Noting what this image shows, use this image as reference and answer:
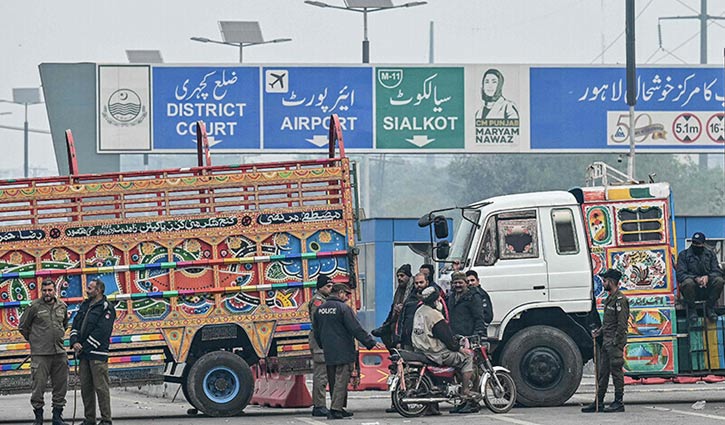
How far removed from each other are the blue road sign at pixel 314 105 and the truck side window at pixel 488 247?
57.7ft

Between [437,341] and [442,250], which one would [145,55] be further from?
[437,341]

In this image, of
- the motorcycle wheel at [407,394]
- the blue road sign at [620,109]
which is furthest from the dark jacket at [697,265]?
the blue road sign at [620,109]

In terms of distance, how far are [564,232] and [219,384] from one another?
16.3 feet

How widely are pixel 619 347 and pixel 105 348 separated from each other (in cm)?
630

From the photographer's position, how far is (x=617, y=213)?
64.5ft

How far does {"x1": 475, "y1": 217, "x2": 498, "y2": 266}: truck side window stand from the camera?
19.7 m

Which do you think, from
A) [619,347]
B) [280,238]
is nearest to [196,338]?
[280,238]

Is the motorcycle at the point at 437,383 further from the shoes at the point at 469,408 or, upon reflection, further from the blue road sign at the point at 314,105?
the blue road sign at the point at 314,105

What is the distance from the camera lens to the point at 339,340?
17984 mm

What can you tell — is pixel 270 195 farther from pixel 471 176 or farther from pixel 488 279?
pixel 471 176

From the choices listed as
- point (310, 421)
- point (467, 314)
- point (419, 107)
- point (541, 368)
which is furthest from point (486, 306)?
point (419, 107)

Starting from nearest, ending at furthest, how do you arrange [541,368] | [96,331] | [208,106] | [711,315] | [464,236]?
[96,331], [711,315], [541,368], [464,236], [208,106]

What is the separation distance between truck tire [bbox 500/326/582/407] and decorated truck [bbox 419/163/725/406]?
0.01 metres

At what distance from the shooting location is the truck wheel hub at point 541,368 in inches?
766
